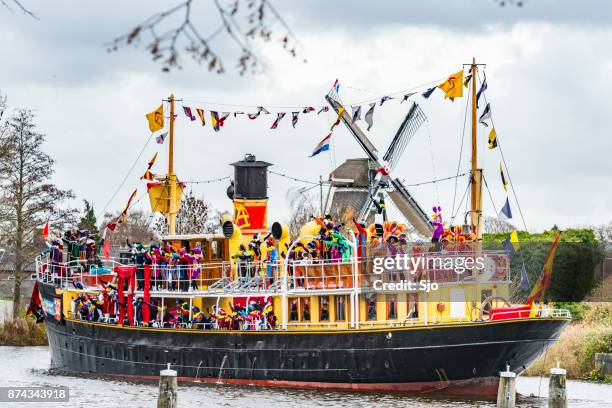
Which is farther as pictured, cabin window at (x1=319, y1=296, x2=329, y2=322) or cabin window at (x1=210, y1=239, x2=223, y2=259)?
cabin window at (x1=210, y1=239, x2=223, y2=259)

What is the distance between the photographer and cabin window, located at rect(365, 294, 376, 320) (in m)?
40.8

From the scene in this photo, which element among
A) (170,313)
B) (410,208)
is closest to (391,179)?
(410,208)

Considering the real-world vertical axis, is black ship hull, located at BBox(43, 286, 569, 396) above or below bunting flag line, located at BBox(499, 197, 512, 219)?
below

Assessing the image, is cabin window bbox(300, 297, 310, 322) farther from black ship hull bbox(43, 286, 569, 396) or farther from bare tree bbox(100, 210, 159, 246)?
bare tree bbox(100, 210, 159, 246)

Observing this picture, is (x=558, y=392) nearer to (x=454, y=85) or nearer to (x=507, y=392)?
(x=507, y=392)

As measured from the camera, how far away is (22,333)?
65375 millimetres

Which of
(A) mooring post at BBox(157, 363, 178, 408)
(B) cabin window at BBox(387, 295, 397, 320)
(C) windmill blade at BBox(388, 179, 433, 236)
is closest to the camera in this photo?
(A) mooring post at BBox(157, 363, 178, 408)

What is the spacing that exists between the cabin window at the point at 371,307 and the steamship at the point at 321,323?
3cm

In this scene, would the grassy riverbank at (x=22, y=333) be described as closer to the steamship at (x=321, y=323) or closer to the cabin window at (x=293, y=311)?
the steamship at (x=321, y=323)

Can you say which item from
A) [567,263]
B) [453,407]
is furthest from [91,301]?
[567,263]

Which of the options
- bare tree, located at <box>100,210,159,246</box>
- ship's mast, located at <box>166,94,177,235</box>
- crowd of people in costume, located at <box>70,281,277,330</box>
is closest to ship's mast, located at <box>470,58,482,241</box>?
crowd of people in costume, located at <box>70,281,277,330</box>

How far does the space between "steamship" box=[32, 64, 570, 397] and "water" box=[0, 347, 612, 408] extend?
99cm

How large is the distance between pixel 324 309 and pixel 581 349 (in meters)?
11.0

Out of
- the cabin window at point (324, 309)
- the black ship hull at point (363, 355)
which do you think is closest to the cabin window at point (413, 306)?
the black ship hull at point (363, 355)
